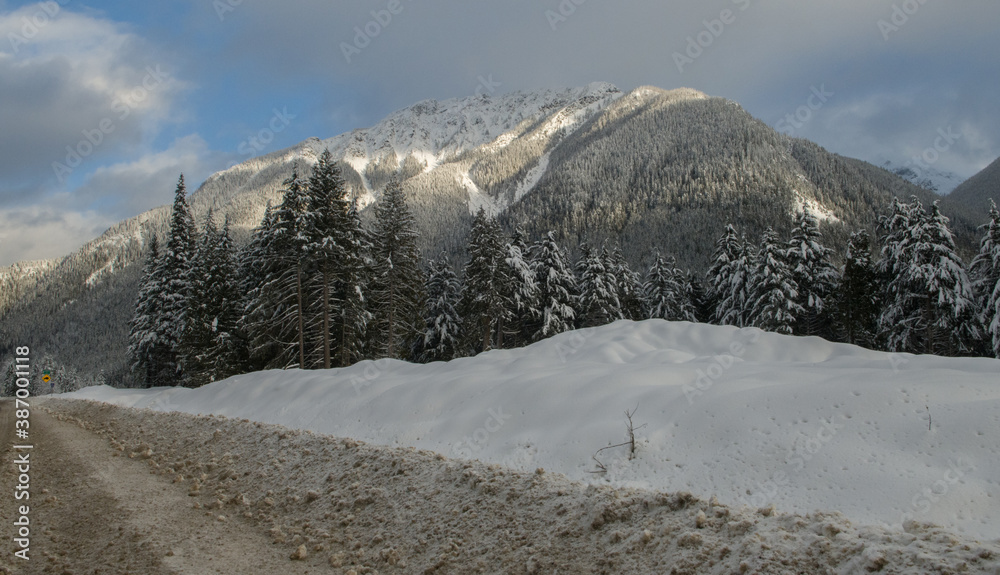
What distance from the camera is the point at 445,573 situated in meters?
4.60

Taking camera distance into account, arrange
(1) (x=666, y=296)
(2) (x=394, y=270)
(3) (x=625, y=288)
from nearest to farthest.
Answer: (2) (x=394, y=270), (3) (x=625, y=288), (1) (x=666, y=296)

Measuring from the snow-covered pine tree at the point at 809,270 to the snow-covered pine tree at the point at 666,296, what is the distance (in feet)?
35.5

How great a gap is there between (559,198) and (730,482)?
17281 centimetres

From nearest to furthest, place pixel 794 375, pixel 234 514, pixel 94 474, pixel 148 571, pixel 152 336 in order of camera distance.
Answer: pixel 148 571 → pixel 234 514 → pixel 94 474 → pixel 794 375 → pixel 152 336

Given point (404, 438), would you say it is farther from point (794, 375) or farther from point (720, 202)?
point (720, 202)

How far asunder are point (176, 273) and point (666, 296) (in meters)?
39.6

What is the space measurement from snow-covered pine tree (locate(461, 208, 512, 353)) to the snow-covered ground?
16.7m

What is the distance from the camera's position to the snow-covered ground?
594cm

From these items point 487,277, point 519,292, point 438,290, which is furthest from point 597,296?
point 438,290

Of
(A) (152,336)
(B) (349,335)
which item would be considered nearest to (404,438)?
(B) (349,335)

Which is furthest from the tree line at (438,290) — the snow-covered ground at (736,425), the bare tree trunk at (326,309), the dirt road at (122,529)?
the dirt road at (122,529)

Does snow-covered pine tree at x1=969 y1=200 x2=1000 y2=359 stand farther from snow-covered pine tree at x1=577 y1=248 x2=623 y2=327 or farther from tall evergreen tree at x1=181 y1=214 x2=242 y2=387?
tall evergreen tree at x1=181 y1=214 x2=242 y2=387

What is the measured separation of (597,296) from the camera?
3669cm

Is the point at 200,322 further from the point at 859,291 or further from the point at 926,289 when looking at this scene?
the point at 859,291
